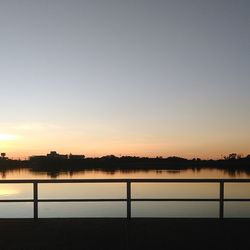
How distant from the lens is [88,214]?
131 ft

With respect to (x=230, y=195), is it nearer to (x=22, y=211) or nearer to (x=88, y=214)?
(x=88, y=214)
